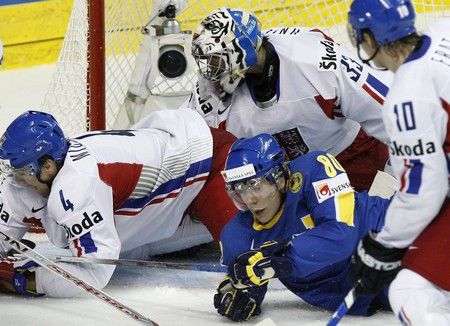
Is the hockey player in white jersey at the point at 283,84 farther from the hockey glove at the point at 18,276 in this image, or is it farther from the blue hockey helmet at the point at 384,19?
the blue hockey helmet at the point at 384,19

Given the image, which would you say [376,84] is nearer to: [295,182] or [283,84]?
[283,84]

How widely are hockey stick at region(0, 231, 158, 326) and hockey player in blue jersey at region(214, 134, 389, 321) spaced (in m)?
0.24

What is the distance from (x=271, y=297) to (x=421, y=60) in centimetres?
124

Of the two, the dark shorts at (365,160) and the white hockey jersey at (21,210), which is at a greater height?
the white hockey jersey at (21,210)

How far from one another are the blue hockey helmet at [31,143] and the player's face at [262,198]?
0.63m

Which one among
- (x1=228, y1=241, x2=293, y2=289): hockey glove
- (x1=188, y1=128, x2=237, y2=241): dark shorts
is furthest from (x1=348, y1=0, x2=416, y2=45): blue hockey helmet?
(x1=188, y1=128, x2=237, y2=241): dark shorts

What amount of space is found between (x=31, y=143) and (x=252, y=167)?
2.33 feet

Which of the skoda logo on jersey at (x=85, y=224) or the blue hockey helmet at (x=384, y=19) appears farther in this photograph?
the skoda logo on jersey at (x=85, y=224)

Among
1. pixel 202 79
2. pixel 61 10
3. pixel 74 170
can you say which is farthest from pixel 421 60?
pixel 61 10

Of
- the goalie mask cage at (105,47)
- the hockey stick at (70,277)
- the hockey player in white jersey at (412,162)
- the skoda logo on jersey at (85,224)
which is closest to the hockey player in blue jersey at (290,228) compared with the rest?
the hockey stick at (70,277)

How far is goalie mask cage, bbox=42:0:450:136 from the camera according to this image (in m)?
4.52

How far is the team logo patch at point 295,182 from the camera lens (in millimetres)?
3422

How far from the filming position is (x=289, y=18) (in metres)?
5.11

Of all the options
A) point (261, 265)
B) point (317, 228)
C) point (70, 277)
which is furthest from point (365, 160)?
point (70, 277)
